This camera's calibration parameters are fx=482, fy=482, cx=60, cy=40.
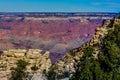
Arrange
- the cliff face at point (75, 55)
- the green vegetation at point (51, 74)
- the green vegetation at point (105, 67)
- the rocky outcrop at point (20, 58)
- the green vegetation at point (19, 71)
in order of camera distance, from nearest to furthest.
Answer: the green vegetation at point (105, 67) → the cliff face at point (75, 55) → the green vegetation at point (51, 74) → the green vegetation at point (19, 71) → the rocky outcrop at point (20, 58)

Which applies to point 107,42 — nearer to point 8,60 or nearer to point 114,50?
point 114,50

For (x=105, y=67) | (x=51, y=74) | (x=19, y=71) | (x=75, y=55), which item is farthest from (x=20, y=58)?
(x=105, y=67)

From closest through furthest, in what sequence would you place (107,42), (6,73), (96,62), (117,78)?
(117,78), (96,62), (107,42), (6,73)

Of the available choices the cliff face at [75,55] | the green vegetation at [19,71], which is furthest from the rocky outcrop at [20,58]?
the cliff face at [75,55]

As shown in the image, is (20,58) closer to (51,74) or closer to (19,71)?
(19,71)

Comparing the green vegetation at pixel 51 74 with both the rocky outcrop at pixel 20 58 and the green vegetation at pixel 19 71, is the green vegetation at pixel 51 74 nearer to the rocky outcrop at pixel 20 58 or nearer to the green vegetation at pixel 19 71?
the green vegetation at pixel 19 71

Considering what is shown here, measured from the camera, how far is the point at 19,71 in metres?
69.3

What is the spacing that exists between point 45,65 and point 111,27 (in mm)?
14833

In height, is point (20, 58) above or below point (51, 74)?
above

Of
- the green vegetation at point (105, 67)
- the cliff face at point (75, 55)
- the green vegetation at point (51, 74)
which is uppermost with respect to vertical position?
the green vegetation at point (105, 67)

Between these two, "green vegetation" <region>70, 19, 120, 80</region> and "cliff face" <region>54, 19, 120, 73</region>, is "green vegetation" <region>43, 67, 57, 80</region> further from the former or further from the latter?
"green vegetation" <region>70, 19, 120, 80</region>

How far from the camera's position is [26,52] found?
75750mm

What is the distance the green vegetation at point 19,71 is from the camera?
68.9 m

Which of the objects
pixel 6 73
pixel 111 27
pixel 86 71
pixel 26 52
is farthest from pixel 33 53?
pixel 86 71
